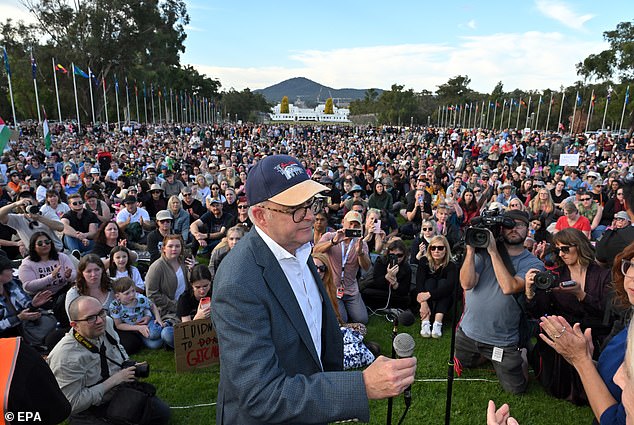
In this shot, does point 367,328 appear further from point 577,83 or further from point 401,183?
point 577,83

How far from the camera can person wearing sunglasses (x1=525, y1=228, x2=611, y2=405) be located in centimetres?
409

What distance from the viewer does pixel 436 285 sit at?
19.1 feet

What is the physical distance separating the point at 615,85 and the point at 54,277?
6344cm


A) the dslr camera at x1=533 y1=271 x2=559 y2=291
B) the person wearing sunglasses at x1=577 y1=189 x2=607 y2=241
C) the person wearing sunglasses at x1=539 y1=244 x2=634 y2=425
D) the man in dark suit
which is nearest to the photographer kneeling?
the man in dark suit

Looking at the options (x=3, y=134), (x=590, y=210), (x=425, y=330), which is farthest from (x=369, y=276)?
(x=3, y=134)

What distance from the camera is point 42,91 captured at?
53500 millimetres

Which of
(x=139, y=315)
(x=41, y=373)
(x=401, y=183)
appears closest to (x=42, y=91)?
(x=401, y=183)

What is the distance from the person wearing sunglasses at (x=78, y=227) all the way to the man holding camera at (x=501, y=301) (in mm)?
6551

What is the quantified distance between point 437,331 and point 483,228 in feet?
9.08

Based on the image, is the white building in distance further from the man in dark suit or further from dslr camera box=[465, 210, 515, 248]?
the man in dark suit

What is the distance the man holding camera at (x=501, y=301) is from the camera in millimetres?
3795

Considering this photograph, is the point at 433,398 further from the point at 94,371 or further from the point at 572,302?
the point at 94,371

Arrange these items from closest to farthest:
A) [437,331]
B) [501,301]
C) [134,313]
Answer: [501,301] → [134,313] → [437,331]

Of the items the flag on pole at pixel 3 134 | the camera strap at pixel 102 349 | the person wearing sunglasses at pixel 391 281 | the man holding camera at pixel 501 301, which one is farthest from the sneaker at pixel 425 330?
the flag on pole at pixel 3 134
